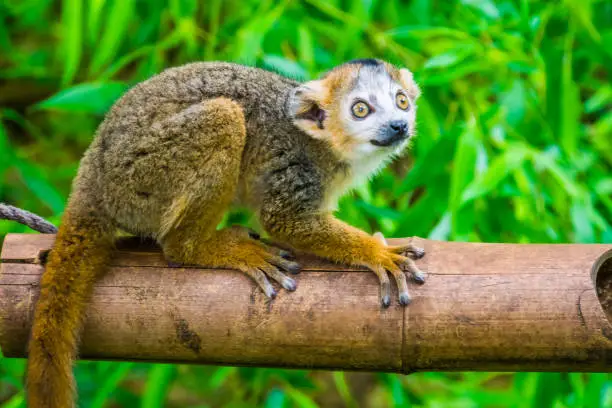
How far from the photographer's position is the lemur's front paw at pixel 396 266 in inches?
139

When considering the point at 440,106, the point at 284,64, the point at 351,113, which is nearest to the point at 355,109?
the point at 351,113

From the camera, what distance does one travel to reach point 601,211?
20.2 feet

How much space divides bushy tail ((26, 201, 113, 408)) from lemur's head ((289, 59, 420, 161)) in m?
1.17

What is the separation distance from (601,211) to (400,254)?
293 cm

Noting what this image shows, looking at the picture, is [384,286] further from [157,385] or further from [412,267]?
[157,385]

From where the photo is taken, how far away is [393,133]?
162 inches

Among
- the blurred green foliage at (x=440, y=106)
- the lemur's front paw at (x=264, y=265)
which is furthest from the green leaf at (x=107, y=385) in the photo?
the lemur's front paw at (x=264, y=265)

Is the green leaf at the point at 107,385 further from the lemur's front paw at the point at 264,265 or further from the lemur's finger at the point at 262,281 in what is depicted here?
A: the lemur's finger at the point at 262,281

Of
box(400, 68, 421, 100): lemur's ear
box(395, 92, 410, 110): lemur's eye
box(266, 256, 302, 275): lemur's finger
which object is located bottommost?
box(266, 256, 302, 275): lemur's finger

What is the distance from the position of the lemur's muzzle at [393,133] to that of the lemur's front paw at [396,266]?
53cm

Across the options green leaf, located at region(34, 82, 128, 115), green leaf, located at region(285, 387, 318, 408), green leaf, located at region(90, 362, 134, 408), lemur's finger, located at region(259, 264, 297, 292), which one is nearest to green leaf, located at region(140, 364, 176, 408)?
green leaf, located at region(90, 362, 134, 408)

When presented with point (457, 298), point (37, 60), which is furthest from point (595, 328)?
point (37, 60)

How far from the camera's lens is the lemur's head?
421 cm

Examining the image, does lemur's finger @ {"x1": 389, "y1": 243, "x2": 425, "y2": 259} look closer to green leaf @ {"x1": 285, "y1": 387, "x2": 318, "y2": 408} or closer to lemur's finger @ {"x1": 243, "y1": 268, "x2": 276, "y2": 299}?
lemur's finger @ {"x1": 243, "y1": 268, "x2": 276, "y2": 299}
